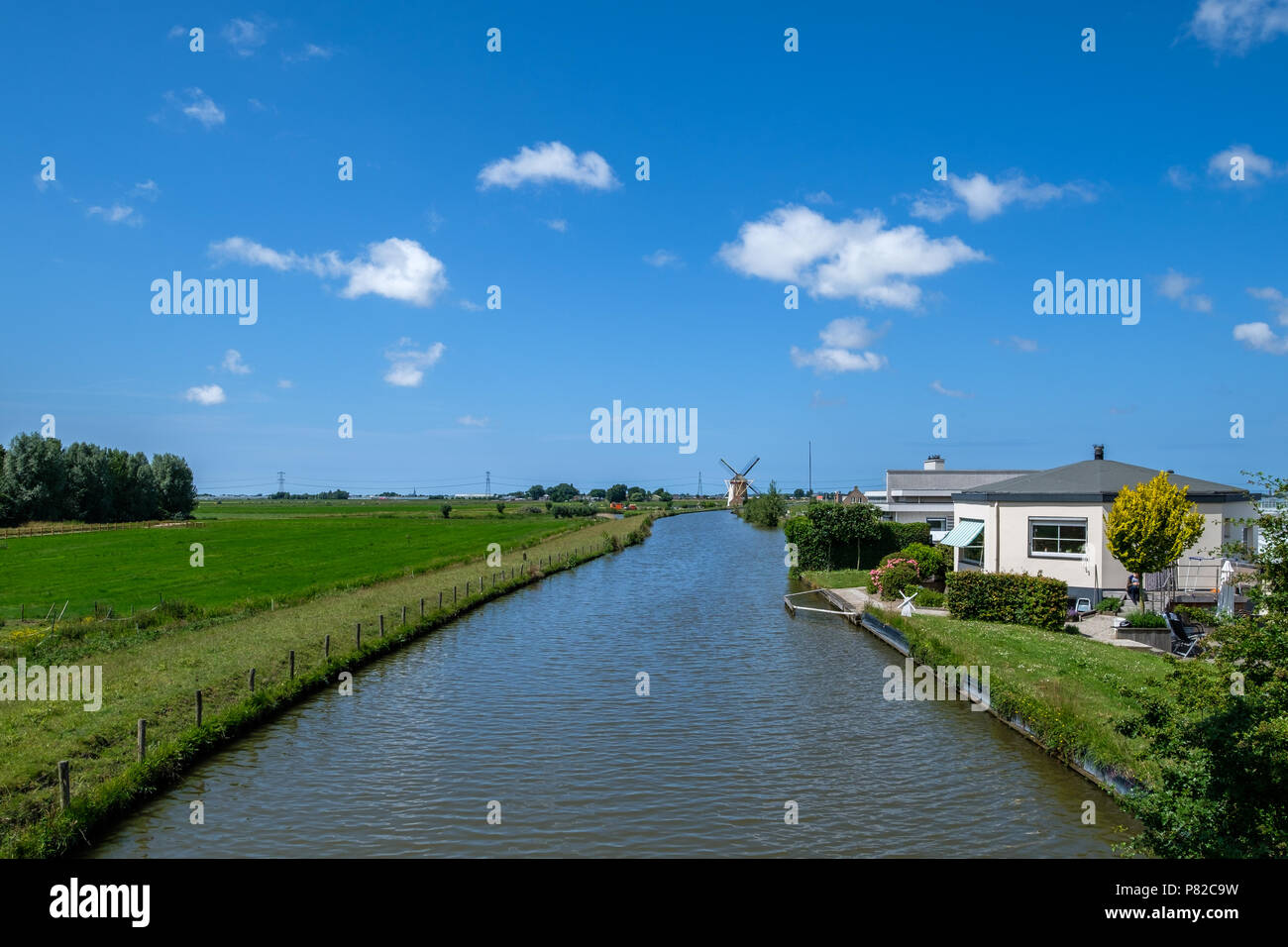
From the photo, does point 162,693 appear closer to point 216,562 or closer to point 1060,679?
point 1060,679

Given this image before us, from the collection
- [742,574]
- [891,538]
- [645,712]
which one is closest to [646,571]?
[742,574]

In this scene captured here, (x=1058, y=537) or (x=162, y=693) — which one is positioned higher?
(x=1058, y=537)

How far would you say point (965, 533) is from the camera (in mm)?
35406

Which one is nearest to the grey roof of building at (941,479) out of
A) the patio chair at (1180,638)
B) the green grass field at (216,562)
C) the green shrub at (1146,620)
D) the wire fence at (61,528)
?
the green grass field at (216,562)

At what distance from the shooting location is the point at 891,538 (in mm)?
51531

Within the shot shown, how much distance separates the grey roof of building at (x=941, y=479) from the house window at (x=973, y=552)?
127ft

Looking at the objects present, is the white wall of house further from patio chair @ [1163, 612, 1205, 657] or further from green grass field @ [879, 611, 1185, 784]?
patio chair @ [1163, 612, 1205, 657]

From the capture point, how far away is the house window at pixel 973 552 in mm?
34750

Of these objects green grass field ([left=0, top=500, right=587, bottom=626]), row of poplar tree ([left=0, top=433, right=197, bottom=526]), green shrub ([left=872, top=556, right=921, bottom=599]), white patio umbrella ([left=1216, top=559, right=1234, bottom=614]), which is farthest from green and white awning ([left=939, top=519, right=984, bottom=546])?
row of poplar tree ([left=0, top=433, right=197, bottom=526])

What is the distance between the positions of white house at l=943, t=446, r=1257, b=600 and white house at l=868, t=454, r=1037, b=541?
36.3 meters

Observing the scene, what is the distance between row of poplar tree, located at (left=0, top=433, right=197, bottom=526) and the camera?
91.4 metres

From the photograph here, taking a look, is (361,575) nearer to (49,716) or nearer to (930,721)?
(49,716)

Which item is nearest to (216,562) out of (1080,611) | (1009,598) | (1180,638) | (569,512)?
(1009,598)

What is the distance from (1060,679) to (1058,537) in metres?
13.7
